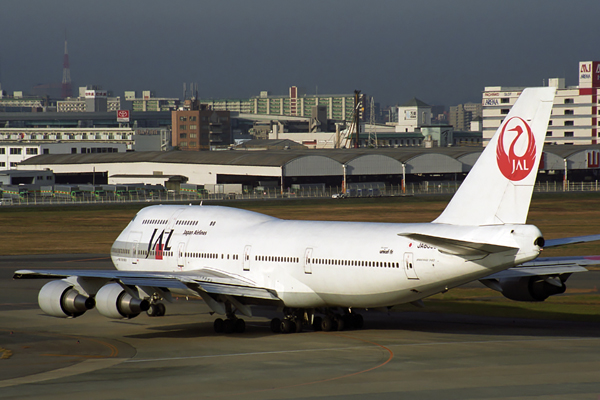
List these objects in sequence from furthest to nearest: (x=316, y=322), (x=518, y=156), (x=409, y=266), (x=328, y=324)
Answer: (x=316, y=322) → (x=328, y=324) → (x=409, y=266) → (x=518, y=156)

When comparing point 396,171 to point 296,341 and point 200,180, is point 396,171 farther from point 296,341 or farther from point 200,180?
point 296,341

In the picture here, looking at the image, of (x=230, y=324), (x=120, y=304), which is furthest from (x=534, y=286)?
(x=120, y=304)

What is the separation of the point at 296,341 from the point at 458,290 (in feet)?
60.8

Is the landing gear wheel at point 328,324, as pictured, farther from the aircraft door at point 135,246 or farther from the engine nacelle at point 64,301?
the aircraft door at point 135,246

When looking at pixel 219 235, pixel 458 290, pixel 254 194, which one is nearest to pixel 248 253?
pixel 219 235

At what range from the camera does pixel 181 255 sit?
133 ft

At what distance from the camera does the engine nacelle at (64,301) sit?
3534 centimetres

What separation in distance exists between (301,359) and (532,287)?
40.0 feet

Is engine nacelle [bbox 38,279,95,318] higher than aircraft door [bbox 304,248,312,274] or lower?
lower

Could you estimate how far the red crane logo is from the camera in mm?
29438

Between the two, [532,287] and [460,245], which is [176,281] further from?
[532,287]

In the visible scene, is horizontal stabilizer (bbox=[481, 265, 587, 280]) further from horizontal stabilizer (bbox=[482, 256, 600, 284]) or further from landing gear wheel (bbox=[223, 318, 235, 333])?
landing gear wheel (bbox=[223, 318, 235, 333])

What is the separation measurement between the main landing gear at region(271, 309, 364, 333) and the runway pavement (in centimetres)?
59

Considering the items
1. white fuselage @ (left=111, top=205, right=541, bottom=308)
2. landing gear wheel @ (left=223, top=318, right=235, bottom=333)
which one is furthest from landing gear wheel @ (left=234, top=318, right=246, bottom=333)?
white fuselage @ (left=111, top=205, right=541, bottom=308)
